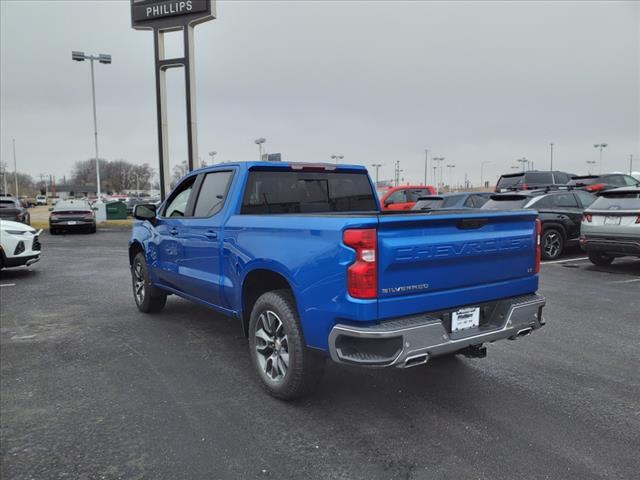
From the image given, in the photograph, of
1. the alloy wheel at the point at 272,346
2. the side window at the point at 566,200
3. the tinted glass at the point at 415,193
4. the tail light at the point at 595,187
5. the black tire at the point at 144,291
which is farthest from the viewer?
the tinted glass at the point at 415,193

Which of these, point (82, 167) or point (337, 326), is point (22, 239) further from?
point (82, 167)

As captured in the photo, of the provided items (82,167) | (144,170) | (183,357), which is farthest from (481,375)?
(82,167)

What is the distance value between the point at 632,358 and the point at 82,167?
167846 millimetres

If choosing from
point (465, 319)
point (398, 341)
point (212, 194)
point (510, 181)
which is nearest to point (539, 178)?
point (510, 181)

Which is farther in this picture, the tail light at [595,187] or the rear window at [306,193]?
the tail light at [595,187]

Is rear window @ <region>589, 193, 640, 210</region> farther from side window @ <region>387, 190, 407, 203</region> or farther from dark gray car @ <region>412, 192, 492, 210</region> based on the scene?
side window @ <region>387, 190, 407, 203</region>

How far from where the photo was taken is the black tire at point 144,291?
6.52 metres

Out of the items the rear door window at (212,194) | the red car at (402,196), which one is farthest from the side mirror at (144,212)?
the red car at (402,196)

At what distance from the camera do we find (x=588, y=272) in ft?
32.6

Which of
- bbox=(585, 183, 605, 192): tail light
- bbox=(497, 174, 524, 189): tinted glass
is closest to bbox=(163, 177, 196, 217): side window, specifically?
bbox=(585, 183, 605, 192): tail light

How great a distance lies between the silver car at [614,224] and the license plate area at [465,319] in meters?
7.15

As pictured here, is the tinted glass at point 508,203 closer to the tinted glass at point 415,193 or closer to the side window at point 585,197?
the side window at point 585,197

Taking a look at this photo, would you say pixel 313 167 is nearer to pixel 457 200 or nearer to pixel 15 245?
pixel 15 245

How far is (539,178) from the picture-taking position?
2088cm
